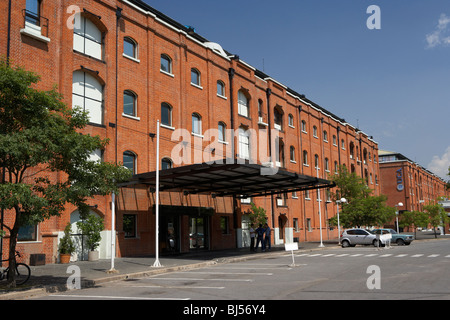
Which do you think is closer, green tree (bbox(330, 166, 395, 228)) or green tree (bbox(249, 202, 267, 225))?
green tree (bbox(249, 202, 267, 225))

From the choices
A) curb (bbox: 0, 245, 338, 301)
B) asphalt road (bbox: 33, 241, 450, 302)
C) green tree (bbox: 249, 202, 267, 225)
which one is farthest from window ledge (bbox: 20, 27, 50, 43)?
green tree (bbox: 249, 202, 267, 225)

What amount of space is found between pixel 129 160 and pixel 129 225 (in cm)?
372

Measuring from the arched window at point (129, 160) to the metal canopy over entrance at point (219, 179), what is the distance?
1153mm

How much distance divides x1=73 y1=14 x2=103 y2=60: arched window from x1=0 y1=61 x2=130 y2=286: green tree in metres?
11.2

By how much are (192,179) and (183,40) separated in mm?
10542

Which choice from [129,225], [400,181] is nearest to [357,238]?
[129,225]

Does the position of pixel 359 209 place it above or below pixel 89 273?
above

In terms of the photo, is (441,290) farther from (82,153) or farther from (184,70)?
(184,70)

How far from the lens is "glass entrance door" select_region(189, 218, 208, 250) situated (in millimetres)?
30016

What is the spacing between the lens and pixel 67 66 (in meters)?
22.8

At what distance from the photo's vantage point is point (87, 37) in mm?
24594

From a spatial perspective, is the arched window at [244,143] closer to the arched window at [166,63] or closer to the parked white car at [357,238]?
the arched window at [166,63]

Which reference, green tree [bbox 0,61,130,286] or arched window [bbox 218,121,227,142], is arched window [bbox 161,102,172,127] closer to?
Result: arched window [bbox 218,121,227,142]

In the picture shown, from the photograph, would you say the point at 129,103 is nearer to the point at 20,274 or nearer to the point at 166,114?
the point at 166,114
